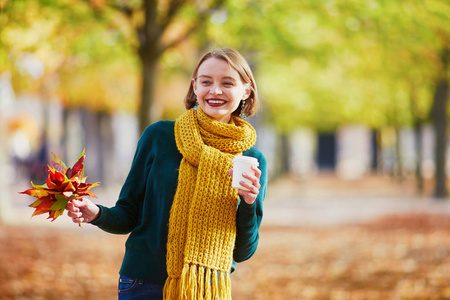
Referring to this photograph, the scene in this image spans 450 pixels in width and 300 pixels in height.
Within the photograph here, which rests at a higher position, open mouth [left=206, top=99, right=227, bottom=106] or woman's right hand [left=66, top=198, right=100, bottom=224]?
open mouth [left=206, top=99, right=227, bottom=106]

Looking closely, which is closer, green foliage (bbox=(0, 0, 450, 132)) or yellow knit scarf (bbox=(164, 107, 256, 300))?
yellow knit scarf (bbox=(164, 107, 256, 300))

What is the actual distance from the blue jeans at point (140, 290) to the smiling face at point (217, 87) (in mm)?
760

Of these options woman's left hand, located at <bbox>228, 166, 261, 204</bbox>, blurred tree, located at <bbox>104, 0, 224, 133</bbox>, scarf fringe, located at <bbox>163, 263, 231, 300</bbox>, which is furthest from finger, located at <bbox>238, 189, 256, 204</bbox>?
blurred tree, located at <bbox>104, 0, 224, 133</bbox>

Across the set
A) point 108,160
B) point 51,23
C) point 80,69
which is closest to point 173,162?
point 51,23

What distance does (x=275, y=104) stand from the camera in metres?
27.0

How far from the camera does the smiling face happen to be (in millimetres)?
2430

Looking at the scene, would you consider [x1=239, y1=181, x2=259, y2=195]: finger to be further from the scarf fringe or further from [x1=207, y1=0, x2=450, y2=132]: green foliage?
[x1=207, y1=0, x2=450, y2=132]: green foliage

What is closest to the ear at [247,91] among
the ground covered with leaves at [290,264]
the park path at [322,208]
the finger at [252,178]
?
the finger at [252,178]

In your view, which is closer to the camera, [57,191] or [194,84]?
[57,191]

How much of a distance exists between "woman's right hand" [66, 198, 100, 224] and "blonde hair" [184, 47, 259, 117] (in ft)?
2.27

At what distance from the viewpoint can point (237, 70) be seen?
245 centimetres

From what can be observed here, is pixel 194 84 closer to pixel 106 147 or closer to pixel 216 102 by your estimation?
pixel 216 102

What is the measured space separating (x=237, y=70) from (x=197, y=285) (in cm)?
91

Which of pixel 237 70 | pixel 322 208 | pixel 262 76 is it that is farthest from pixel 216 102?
pixel 262 76
